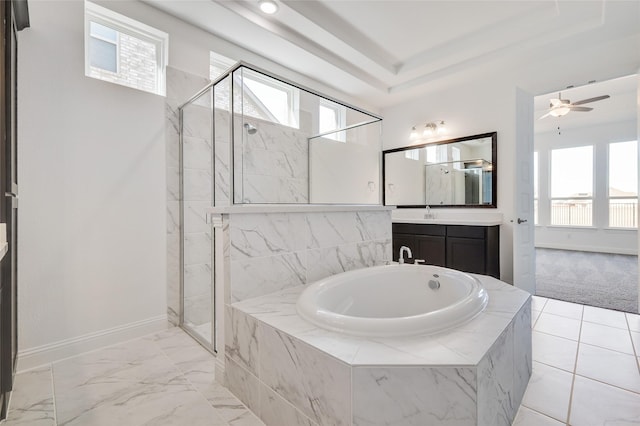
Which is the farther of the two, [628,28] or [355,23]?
[355,23]

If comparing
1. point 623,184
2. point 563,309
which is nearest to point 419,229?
point 563,309

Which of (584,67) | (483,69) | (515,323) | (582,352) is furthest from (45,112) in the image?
(584,67)

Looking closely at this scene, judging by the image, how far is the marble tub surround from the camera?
96 cm

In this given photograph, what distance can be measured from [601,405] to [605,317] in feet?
5.03

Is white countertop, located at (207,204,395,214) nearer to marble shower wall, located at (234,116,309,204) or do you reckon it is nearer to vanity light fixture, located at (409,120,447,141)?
marble shower wall, located at (234,116,309,204)

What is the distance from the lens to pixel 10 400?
1.45 meters

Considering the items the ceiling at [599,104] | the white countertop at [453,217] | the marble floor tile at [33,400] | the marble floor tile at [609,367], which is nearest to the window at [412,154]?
the white countertop at [453,217]

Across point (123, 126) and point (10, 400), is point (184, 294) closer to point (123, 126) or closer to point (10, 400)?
point (10, 400)

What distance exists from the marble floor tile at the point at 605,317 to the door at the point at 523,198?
517 millimetres

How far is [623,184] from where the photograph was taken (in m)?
5.62

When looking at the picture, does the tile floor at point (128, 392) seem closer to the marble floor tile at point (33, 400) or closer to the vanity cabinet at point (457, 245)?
the marble floor tile at point (33, 400)

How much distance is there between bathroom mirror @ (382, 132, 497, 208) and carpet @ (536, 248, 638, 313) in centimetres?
122

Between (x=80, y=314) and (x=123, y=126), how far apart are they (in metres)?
1.33

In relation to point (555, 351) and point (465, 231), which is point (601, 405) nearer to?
point (555, 351)
